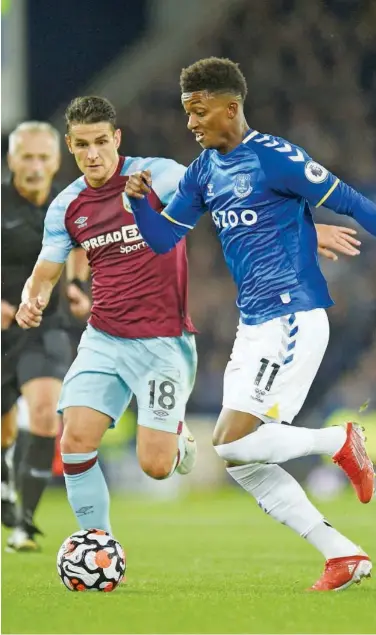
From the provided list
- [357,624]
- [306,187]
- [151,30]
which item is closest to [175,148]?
[151,30]

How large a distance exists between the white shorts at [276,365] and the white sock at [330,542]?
1.33 feet

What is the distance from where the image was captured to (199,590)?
4.13 meters

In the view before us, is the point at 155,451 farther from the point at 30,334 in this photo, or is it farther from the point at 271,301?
the point at 30,334

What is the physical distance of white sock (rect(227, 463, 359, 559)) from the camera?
3.88m

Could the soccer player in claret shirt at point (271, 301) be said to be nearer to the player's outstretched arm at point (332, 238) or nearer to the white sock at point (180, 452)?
the player's outstretched arm at point (332, 238)

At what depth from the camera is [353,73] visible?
A: 8.82 m

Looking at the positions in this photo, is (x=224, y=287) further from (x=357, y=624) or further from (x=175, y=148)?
(x=357, y=624)

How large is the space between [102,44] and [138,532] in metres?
3.41

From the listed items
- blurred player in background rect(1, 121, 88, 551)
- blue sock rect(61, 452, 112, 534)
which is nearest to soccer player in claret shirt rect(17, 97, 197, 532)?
blue sock rect(61, 452, 112, 534)

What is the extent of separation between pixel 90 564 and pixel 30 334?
2.04m

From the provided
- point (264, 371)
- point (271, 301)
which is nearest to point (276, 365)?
point (264, 371)

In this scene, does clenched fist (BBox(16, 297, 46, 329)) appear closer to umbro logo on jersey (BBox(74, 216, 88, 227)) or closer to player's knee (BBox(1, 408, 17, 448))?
umbro logo on jersey (BBox(74, 216, 88, 227))

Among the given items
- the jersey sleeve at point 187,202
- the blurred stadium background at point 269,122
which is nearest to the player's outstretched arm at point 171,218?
the jersey sleeve at point 187,202

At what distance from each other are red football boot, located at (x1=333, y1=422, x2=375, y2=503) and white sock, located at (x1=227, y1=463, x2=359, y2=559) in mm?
177
